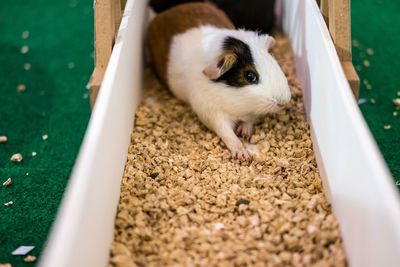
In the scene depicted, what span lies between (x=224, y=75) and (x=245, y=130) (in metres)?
0.28

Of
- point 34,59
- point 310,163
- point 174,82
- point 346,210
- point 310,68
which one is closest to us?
point 346,210

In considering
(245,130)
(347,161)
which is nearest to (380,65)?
(245,130)

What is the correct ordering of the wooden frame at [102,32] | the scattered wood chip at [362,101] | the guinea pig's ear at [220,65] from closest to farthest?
1. the wooden frame at [102,32]
2. the guinea pig's ear at [220,65]
3. the scattered wood chip at [362,101]

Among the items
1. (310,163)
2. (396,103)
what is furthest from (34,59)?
(396,103)

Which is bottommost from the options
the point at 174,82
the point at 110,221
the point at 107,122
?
the point at 110,221

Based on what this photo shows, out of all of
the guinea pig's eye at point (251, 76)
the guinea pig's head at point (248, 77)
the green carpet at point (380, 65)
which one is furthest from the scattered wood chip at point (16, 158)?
the green carpet at point (380, 65)

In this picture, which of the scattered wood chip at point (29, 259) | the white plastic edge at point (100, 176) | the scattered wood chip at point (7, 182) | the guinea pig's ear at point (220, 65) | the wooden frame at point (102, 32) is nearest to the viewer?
the white plastic edge at point (100, 176)

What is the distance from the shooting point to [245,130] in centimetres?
197

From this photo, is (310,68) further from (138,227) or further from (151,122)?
(138,227)

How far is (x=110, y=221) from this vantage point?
1389 millimetres

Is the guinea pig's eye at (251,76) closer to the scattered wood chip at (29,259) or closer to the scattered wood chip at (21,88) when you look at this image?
the scattered wood chip at (29,259)

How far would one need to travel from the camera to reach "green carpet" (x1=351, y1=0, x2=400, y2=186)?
2115 millimetres

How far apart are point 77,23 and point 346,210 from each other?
8.35 feet

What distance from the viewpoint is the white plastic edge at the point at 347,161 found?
105 cm
